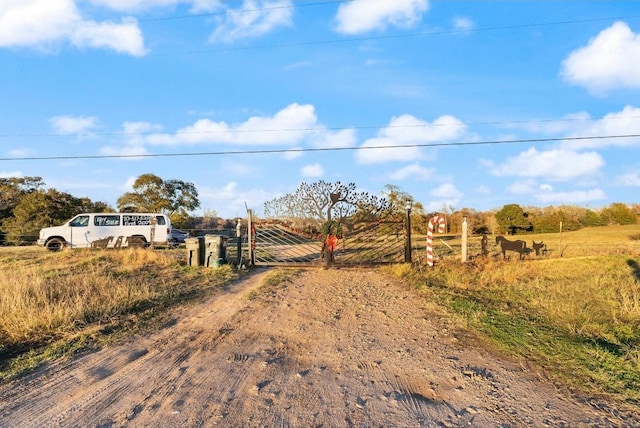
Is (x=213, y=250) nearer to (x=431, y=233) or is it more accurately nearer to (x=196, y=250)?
Result: (x=196, y=250)

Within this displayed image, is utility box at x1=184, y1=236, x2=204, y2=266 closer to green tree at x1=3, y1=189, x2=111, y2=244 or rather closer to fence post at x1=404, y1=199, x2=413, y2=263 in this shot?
fence post at x1=404, y1=199, x2=413, y2=263

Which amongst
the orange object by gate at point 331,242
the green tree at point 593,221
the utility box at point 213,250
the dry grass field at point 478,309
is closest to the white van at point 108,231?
the utility box at point 213,250

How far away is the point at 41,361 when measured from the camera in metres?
5.47

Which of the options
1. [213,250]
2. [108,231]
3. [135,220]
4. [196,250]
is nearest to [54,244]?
[108,231]

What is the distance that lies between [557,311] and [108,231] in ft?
64.9

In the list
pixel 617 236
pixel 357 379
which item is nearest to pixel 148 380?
pixel 357 379

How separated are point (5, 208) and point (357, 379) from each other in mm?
34065

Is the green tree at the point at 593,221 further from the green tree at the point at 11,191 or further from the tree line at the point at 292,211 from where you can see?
the green tree at the point at 11,191

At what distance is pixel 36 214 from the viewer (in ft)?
90.8

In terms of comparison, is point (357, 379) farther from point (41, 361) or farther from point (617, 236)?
point (617, 236)

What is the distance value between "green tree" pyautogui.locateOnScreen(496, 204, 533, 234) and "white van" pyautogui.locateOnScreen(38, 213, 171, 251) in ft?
83.9

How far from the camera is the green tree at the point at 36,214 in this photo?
86.8 ft

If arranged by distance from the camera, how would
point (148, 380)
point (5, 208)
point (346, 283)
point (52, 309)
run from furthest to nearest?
1. point (5, 208)
2. point (346, 283)
3. point (52, 309)
4. point (148, 380)

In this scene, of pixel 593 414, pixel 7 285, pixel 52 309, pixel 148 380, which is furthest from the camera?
pixel 7 285
